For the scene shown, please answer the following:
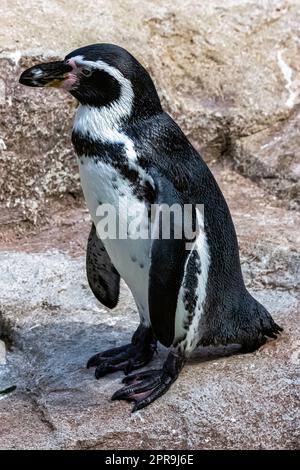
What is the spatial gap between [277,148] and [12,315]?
6.64ft

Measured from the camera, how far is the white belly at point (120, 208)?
3.27 metres

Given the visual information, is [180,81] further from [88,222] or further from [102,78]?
[102,78]

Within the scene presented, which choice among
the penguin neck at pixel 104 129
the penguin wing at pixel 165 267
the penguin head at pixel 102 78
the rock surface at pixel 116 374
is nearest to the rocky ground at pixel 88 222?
the rock surface at pixel 116 374

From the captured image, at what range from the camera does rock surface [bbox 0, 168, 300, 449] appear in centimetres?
328

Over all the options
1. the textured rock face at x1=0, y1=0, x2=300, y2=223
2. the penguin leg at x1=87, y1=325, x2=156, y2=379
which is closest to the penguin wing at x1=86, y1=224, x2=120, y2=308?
the penguin leg at x1=87, y1=325, x2=156, y2=379

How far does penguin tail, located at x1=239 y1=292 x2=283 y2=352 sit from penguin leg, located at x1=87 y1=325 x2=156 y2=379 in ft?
1.10

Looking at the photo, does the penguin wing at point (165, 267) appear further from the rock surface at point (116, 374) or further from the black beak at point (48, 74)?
the black beak at point (48, 74)

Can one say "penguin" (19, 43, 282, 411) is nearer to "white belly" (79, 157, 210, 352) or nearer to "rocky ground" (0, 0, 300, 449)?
"white belly" (79, 157, 210, 352)

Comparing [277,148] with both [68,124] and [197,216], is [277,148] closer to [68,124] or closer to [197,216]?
[68,124]

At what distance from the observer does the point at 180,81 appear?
5.63m

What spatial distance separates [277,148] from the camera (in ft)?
18.1

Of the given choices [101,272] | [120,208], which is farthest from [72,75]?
[101,272]

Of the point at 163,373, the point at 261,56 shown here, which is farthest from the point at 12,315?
the point at 261,56
